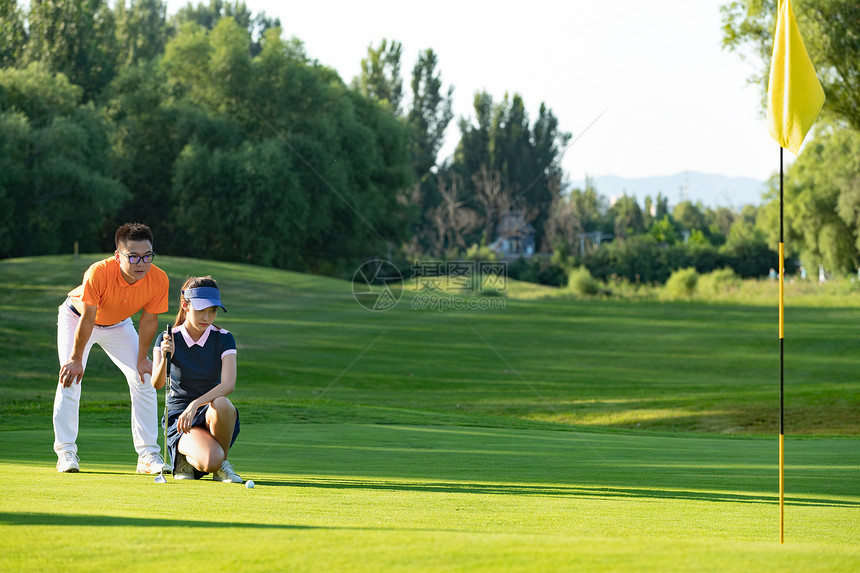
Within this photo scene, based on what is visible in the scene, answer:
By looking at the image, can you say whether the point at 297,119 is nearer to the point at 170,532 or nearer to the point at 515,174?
the point at 515,174

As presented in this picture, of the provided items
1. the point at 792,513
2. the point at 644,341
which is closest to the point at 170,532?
the point at 792,513

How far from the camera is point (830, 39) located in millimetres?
17906

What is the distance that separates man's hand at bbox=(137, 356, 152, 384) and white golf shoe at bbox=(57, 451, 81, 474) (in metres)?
0.79

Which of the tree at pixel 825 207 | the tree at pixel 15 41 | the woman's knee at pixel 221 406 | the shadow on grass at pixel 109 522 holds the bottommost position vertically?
the shadow on grass at pixel 109 522

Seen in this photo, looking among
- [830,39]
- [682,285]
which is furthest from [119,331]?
[682,285]

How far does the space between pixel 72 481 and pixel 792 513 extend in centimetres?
489

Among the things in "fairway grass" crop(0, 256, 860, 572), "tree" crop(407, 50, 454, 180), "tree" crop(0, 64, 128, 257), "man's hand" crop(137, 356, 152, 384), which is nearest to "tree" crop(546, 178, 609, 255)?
"tree" crop(407, 50, 454, 180)

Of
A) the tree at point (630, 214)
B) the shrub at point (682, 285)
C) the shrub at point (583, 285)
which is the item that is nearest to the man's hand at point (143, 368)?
the shrub at point (583, 285)

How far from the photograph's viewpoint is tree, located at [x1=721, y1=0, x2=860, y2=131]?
703 inches

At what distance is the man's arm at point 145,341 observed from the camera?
7.29 m

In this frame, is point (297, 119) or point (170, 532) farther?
point (297, 119)

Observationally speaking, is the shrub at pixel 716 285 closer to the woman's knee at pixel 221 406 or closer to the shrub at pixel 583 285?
the shrub at pixel 583 285

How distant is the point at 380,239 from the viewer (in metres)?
57.3

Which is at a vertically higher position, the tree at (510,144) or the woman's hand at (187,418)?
the tree at (510,144)
